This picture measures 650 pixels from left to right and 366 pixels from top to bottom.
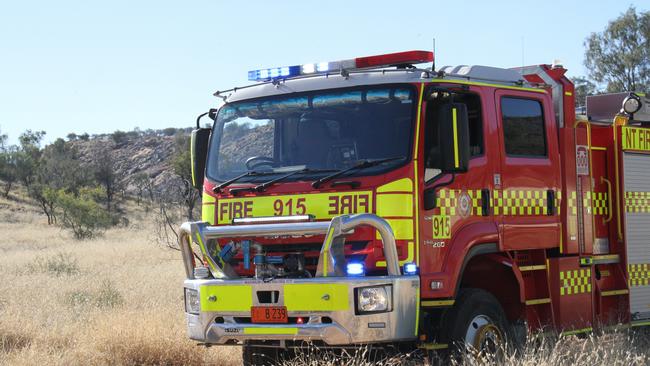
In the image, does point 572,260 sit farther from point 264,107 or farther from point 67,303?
point 67,303

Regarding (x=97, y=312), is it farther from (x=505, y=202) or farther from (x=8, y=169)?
(x=8, y=169)

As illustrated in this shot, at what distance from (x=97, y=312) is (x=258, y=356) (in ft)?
12.2

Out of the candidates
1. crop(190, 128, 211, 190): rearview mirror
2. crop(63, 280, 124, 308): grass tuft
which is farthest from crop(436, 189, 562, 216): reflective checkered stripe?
crop(63, 280, 124, 308): grass tuft

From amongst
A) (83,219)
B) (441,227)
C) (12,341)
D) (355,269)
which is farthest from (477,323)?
(83,219)

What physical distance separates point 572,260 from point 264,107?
10.8 feet

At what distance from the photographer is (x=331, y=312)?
278 inches

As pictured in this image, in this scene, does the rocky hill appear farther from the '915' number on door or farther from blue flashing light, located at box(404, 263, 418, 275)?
blue flashing light, located at box(404, 263, 418, 275)

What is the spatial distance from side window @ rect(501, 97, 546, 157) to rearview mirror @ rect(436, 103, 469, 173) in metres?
1.11

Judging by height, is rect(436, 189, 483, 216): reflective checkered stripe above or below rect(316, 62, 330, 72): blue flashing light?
below

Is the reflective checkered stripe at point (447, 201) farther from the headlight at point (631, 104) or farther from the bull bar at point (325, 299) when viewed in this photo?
the headlight at point (631, 104)

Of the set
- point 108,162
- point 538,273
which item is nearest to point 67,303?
point 538,273

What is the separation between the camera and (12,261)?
21.2 meters

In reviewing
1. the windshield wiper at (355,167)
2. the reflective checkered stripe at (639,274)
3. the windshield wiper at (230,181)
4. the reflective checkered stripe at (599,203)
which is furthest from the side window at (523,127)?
the windshield wiper at (230,181)

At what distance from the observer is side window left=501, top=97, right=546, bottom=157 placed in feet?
27.2
